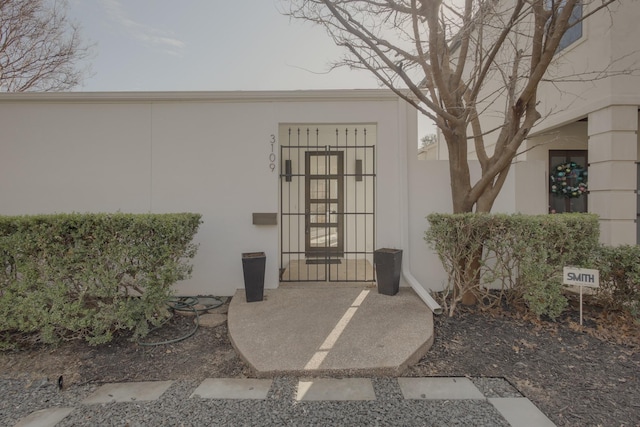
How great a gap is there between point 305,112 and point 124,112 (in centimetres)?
283

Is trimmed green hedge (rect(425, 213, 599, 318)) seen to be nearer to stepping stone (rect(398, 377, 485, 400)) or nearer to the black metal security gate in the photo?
stepping stone (rect(398, 377, 485, 400))

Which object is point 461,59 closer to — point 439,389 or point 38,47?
point 439,389

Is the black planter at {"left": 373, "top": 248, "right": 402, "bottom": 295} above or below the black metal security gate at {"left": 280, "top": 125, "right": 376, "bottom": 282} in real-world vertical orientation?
below

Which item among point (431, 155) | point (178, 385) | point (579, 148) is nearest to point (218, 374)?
point (178, 385)

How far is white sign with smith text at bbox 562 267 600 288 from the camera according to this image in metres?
3.35

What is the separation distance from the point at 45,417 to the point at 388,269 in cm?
377

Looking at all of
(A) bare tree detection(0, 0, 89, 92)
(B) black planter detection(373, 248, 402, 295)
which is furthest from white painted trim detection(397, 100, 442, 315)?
(A) bare tree detection(0, 0, 89, 92)

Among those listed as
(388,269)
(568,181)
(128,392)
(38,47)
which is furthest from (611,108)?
(38,47)

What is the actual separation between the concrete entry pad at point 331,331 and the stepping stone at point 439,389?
0.53 ft

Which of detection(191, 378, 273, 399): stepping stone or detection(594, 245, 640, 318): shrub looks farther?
detection(594, 245, 640, 318): shrub

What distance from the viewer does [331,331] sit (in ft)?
10.8

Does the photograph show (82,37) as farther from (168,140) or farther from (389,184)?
(389,184)

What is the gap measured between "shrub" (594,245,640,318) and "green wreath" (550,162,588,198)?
3.29 metres

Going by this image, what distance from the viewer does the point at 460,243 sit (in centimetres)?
383
